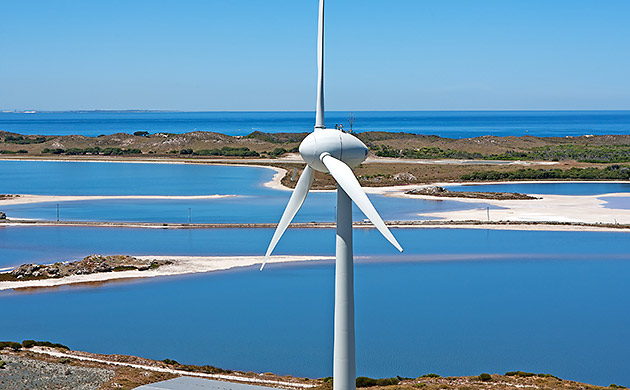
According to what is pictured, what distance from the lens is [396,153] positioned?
124812 millimetres

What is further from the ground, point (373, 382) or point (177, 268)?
point (177, 268)

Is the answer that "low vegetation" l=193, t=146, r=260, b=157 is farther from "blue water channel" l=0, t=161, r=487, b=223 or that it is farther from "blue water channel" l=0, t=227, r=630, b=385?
"blue water channel" l=0, t=227, r=630, b=385

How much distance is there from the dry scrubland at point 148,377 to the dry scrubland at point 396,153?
200 feet

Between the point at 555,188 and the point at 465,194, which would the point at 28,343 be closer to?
the point at 465,194

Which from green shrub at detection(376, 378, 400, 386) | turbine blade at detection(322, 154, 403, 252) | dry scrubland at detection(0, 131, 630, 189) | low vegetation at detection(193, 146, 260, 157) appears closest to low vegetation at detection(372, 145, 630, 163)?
dry scrubland at detection(0, 131, 630, 189)

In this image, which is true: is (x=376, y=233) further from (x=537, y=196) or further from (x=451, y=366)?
(x=451, y=366)

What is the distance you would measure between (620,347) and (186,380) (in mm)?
19046

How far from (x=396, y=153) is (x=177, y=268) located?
265 ft

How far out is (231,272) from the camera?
155ft

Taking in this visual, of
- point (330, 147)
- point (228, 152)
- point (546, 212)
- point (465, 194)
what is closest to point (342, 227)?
point (330, 147)

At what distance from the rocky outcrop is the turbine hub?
30.3 metres

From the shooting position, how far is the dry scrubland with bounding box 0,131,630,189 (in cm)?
9656

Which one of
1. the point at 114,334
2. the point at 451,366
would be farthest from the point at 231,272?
the point at 451,366

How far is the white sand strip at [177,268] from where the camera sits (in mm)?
43938
